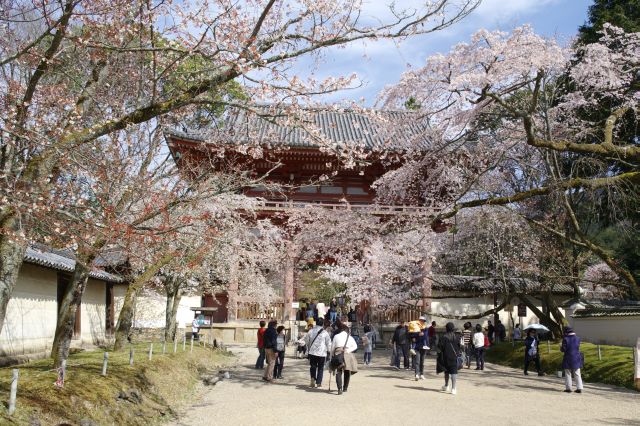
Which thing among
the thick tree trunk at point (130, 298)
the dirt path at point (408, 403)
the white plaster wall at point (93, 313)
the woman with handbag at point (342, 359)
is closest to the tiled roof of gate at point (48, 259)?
the thick tree trunk at point (130, 298)

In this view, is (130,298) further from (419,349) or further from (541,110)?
(541,110)

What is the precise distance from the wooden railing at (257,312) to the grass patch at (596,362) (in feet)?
28.6

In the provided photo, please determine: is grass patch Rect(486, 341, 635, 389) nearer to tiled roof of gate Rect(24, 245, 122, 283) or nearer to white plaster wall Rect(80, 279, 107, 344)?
tiled roof of gate Rect(24, 245, 122, 283)

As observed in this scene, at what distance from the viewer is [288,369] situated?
1612 centimetres

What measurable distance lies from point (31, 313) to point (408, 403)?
10.1 meters

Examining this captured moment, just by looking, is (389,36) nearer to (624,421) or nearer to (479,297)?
(624,421)

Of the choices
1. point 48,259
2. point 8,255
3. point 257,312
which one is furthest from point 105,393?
point 257,312

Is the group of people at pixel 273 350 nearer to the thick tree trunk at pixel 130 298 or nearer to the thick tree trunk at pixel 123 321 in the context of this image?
the thick tree trunk at pixel 130 298

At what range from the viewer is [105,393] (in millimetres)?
8797

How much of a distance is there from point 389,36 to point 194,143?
1530cm

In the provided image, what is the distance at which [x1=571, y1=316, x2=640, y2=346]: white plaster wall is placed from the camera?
18.7m

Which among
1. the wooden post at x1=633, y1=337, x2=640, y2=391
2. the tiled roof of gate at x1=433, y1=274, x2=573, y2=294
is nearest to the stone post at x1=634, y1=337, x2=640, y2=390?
the wooden post at x1=633, y1=337, x2=640, y2=391

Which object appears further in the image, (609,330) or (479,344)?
(609,330)

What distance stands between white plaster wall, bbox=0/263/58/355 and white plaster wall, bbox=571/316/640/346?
1773cm
